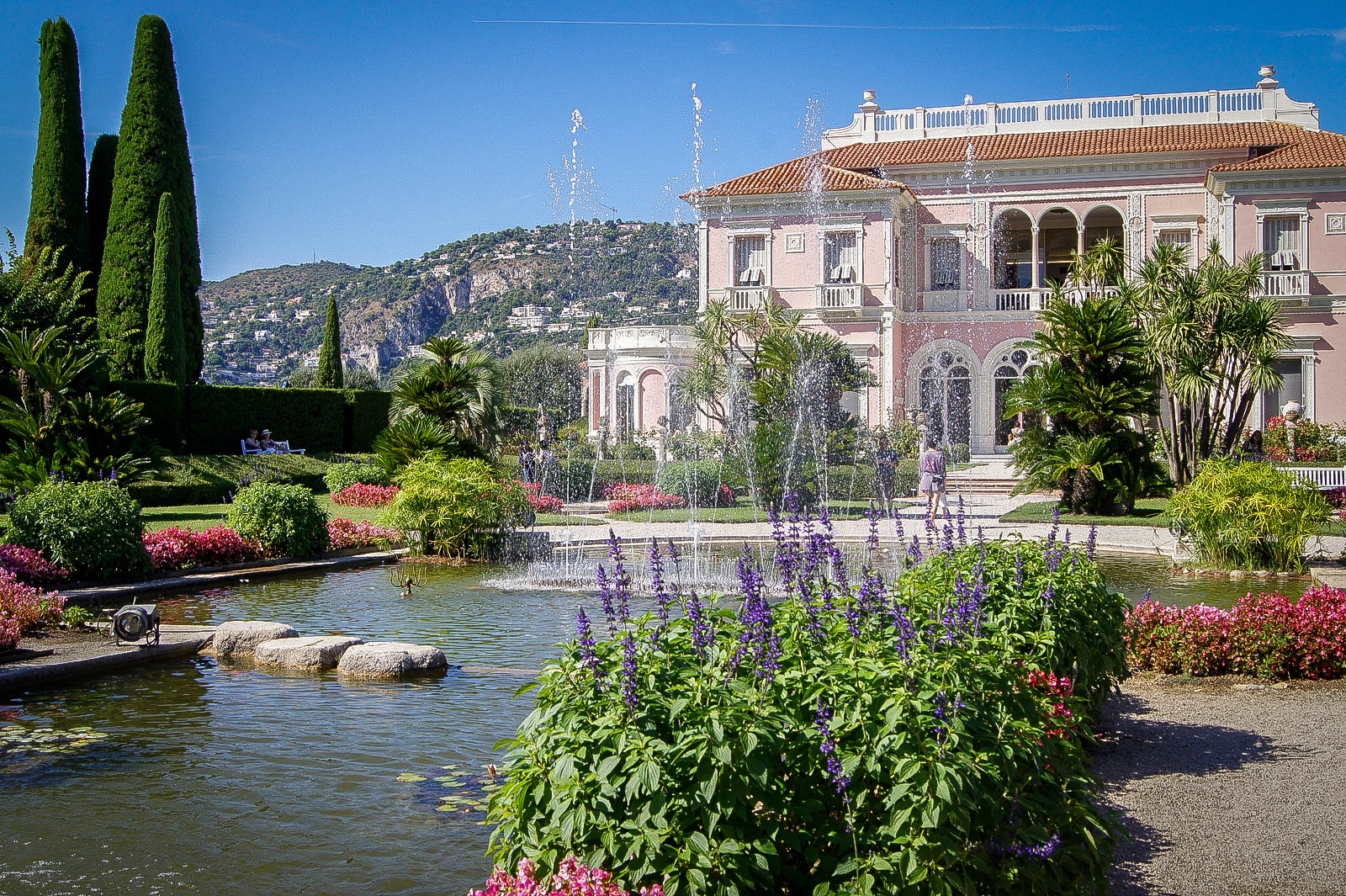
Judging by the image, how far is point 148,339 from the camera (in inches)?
1037

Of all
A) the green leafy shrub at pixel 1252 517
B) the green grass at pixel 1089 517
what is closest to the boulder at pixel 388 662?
the green leafy shrub at pixel 1252 517

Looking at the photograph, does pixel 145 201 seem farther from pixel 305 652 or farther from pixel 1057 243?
pixel 1057 243

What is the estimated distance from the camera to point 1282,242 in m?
31.6

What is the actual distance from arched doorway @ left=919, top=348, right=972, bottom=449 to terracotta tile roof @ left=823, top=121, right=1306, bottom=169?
6.48 m

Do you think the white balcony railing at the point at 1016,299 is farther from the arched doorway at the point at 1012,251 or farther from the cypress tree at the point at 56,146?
the cypress tree at the point at 56,146

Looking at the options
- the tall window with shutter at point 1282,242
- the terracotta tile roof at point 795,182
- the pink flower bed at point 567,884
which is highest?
the terracotta tile roof at point 795,182

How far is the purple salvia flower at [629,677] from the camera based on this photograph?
307cm

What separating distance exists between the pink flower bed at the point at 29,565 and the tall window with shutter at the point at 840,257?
26.7 m

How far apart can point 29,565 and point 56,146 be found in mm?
24249

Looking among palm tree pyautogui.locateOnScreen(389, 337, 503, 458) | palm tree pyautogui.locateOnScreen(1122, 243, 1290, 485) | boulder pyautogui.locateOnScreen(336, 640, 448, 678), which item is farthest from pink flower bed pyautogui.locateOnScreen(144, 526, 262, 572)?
palm tree pyautogui.locateOnScreen(1122, 243, 1290, 485)

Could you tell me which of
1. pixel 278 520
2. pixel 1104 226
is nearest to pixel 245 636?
pixel 278 520

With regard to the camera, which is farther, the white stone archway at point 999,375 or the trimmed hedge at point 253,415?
the white stone archway at point 999,375

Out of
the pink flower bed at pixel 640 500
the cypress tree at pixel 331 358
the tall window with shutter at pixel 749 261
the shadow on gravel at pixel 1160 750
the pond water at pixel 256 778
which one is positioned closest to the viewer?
the pond water at pixel 256 778

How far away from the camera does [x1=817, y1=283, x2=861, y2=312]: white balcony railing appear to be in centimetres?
→ 3325
